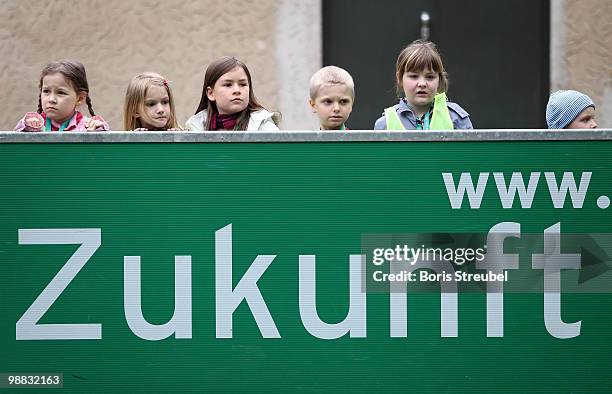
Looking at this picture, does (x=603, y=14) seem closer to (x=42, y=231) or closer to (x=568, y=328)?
(x=568, y=328)

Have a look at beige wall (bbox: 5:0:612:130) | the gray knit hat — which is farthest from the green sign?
beige wall (bbox: 5:0:612:130)

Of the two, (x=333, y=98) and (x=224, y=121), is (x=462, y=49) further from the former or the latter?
(x=224, y=121)

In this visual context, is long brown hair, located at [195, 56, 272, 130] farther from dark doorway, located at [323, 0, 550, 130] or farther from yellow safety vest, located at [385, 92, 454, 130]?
dark doorway, located at [323, 0, 550, 130]

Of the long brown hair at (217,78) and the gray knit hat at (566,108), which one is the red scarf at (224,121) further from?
the gray knit hat at (566,108)

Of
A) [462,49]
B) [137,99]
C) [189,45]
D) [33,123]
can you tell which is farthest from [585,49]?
[33,123]

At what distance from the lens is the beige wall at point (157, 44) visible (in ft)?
25.8

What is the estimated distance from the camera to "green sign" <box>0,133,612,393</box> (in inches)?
149

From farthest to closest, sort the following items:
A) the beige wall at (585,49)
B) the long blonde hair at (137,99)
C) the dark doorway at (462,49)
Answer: the dark doorway at (462,49) < the beige wall at (585,49) < the long blonde hair at (137,99)

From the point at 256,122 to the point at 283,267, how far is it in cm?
124

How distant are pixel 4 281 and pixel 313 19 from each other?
15.3 ft

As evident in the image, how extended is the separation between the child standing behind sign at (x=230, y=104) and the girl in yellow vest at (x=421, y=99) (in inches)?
25.3

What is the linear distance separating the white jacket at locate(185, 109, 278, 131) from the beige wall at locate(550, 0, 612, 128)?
12.4 feet

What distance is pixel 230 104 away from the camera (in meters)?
4.91

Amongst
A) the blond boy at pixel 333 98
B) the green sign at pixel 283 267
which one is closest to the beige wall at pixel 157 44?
the blond boy at pixel 333 98
